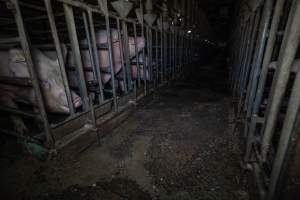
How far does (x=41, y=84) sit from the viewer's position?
196 cm

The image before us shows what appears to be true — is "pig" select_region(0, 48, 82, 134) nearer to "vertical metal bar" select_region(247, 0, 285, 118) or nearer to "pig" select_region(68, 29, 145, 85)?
"pig" select_region(68, 29, 145, 85)

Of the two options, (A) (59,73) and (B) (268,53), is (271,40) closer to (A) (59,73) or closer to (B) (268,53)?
(B) (268,53)

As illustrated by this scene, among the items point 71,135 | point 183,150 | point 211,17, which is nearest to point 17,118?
point 71,135

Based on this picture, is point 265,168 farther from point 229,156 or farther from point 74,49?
point 74,49

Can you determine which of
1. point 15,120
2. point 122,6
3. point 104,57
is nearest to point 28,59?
point 15,120

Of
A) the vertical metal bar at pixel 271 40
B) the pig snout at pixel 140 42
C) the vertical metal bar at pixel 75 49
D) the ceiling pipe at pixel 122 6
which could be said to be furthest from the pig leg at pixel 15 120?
the vertical metal bar at pixel 271 40

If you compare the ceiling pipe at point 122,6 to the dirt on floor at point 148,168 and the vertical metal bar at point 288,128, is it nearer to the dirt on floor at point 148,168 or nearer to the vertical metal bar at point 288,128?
the dirt on floor at point 148,168

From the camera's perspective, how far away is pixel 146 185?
63.9 inches

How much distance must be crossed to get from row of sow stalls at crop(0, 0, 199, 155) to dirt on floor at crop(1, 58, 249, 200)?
30 centimetres

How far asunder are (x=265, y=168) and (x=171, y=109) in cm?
220

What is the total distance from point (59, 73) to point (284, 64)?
2.23 metres

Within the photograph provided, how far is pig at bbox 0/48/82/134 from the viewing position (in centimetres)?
198

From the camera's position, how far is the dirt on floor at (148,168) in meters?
1.55

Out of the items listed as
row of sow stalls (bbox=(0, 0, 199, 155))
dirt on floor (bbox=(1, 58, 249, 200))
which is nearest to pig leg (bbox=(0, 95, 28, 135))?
row of sow stalls (bbox=(0, 0, 199, 155))
